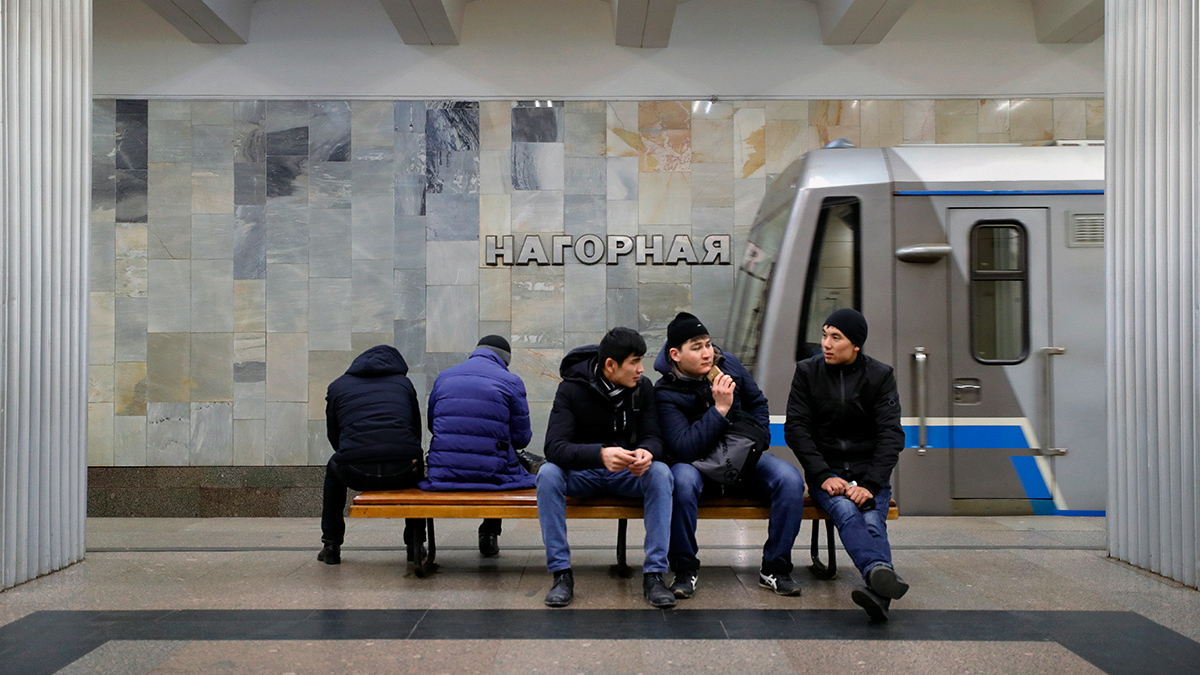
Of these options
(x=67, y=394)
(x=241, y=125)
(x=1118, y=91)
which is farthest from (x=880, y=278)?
(x=241, y=125)

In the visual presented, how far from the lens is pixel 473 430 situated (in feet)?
17.1

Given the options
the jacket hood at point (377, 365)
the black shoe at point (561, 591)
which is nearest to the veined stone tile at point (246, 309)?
the jacket hood at point (377, 365)

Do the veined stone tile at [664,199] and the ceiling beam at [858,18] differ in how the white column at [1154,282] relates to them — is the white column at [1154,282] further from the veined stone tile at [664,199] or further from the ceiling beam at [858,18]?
the veined stone tile at [664,199]

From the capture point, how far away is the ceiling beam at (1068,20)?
870cm

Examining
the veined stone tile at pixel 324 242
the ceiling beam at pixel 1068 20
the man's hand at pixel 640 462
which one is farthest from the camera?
the veined stone tile at pixel 324 242

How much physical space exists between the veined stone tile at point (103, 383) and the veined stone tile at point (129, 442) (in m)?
0.28

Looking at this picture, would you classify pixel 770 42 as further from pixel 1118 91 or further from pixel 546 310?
pixel 1118 91

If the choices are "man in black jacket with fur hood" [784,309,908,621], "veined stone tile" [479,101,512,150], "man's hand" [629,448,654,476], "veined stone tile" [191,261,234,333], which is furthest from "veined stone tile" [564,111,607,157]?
"man's hand" [629,448,654,476]

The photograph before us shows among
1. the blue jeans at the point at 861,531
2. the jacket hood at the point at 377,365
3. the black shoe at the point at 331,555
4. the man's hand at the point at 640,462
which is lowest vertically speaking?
the black shoe at the point at 331,555

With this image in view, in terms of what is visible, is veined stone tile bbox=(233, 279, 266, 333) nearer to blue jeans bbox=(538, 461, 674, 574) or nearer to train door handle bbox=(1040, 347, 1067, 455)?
blue jeans bbox=(538, 461, 674, 574)

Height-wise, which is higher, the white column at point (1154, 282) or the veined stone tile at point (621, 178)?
the veined stone tile at point (621, 178)

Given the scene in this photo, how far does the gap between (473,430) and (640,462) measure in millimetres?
1184

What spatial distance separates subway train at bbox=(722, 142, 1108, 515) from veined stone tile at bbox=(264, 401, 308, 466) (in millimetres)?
4876

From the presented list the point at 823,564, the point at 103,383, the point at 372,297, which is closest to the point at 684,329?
the point at 823,564
